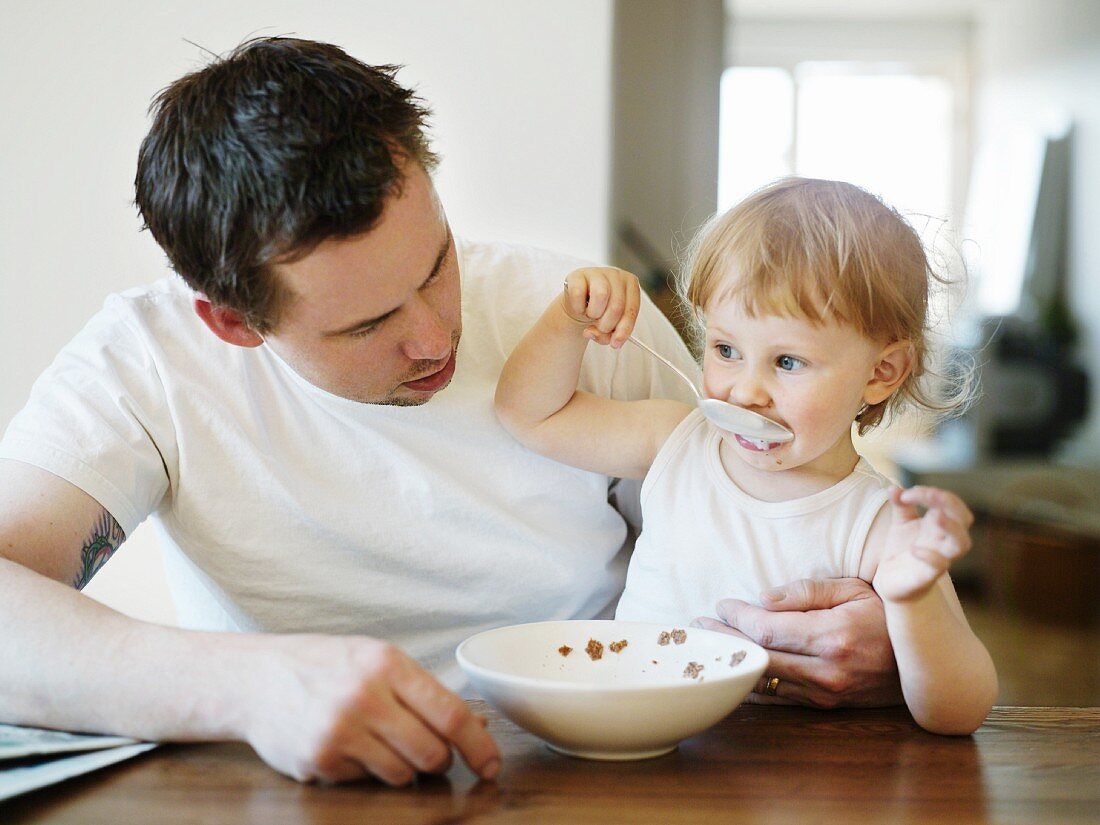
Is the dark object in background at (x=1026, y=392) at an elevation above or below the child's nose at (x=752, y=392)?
below

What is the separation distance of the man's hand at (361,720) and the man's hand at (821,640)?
13.6 inches

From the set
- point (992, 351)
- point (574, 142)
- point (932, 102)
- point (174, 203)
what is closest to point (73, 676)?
point (174, 203)

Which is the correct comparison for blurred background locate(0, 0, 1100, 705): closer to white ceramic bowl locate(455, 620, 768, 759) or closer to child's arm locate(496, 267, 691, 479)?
child's arm locate(496, 267, 691, 479)

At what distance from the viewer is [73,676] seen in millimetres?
890

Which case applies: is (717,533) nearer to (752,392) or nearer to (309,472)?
(752,392)

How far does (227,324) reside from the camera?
1.22m

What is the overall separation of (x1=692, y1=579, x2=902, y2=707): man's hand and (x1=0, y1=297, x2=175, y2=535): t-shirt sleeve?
0.64m

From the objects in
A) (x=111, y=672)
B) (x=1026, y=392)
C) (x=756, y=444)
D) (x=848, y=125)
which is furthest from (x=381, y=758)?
(x=848, y=125)

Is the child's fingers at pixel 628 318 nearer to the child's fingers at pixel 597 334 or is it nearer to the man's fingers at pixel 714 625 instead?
the child's fingers at pixel 597 334

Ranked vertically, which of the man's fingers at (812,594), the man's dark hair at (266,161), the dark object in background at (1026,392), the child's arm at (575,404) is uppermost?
the man's dark hair at (266,161)

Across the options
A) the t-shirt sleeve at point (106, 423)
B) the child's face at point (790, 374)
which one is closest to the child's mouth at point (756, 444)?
the child's face at point (790, 374)

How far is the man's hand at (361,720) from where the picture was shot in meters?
0.79

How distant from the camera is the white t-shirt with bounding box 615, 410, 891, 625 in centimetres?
113

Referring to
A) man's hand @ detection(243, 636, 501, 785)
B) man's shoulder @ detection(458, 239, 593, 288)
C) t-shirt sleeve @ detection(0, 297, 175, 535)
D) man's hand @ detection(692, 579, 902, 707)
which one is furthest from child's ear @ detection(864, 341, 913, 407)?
t-shirt sleeve @ detection(0, 297, 175, 535)
